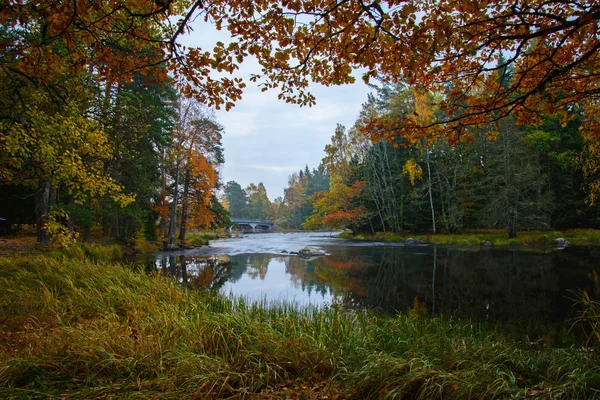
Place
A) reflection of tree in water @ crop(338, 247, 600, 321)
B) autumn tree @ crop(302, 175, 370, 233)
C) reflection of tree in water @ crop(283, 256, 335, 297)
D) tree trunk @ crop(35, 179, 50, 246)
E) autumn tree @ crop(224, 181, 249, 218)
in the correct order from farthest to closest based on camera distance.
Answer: autumn tree @ crop(224, 181, 249, 218) → autumn tree @ crop(302, 175, 370, 233) → tree trunk @ crop(35, 179, 50, 246) → reflection of tree in water @ crop(283, 256, 335, 297) → reflection of tree in water @ crop(338, 247, 600, 321)

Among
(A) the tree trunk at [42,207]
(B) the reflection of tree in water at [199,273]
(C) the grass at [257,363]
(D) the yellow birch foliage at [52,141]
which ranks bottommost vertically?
(B) the reflection of tree in water at [199,273]

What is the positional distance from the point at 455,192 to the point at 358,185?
29.4 ft

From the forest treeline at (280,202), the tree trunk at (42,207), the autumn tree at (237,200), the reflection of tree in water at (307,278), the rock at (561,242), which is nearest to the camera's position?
the reflection of tree in water at (307,278)

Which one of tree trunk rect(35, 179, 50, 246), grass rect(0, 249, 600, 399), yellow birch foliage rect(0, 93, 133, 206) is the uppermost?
yellow birch foliage rect(0, 93, 133, 206)

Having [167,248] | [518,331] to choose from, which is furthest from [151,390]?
[167,248]

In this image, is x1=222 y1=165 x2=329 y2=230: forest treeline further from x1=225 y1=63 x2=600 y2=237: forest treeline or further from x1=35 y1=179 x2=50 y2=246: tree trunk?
x1=35 y1=179 x2=50 y2=246: tree trunk

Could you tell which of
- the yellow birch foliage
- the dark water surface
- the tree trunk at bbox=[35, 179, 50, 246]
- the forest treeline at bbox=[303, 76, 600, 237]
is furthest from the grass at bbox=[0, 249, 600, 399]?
the forest treeline at bbox=[303, 76, 600, 237]

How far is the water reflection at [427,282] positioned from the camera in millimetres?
7238

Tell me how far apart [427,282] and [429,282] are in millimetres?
61

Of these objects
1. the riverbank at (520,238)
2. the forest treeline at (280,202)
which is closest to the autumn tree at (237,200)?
the forest treeline at (280,202)

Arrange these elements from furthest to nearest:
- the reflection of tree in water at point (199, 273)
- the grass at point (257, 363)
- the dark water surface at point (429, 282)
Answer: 1. the reflection of tree in water at point (199, 273)
2. the dark water surface at point (429, 282)
3. the grass at point (257, 363)

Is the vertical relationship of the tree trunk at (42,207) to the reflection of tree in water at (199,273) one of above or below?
above

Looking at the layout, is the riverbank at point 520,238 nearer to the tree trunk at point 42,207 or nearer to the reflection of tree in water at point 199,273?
the reflection of tree in water at point 199,273

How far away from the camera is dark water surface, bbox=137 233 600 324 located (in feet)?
23.7
